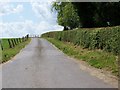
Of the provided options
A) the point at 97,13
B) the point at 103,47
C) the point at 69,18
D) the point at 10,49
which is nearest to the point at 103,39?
the point at 103,47

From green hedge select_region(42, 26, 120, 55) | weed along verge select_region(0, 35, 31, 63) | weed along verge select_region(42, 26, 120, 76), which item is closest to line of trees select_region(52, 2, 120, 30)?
green hedge select_region(42, 26, 120, 55)

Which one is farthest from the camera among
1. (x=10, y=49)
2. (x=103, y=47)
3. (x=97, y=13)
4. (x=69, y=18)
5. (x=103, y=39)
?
(x=69, y=18)

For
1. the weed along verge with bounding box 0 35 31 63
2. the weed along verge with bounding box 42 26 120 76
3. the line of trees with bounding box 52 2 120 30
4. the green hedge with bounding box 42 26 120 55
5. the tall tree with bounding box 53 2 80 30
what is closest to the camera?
the weed along verge with bounding box 42 26 120 76

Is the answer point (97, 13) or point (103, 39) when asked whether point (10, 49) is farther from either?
point (103, 39)

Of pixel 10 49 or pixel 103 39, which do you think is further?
pixel 10 49

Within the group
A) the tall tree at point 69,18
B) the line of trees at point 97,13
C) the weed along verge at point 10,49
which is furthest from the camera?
the tall tree at point 69,18

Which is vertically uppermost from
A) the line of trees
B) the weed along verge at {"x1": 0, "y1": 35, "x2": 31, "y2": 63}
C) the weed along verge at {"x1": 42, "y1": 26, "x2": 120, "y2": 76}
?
the line of trees

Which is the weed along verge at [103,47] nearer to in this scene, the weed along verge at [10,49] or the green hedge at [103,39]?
the green hedge at [103,39]

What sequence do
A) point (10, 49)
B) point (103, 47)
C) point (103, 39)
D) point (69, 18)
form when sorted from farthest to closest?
point (69, 18)
point (10, 49)
point (103, 47)
point (103, 39)

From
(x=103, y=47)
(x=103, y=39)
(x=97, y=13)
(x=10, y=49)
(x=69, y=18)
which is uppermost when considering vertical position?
(x=97, y=13)

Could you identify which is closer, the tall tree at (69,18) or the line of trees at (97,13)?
the line of trees at (97,13)

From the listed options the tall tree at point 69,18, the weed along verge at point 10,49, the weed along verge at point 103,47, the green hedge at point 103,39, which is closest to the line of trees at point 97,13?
the green hedge at point 103,39

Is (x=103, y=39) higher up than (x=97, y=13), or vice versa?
(x=97, y=13)

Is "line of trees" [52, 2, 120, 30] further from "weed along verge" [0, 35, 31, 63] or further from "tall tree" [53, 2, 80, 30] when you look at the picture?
"tall tree" [53, 2, 80, 30]
